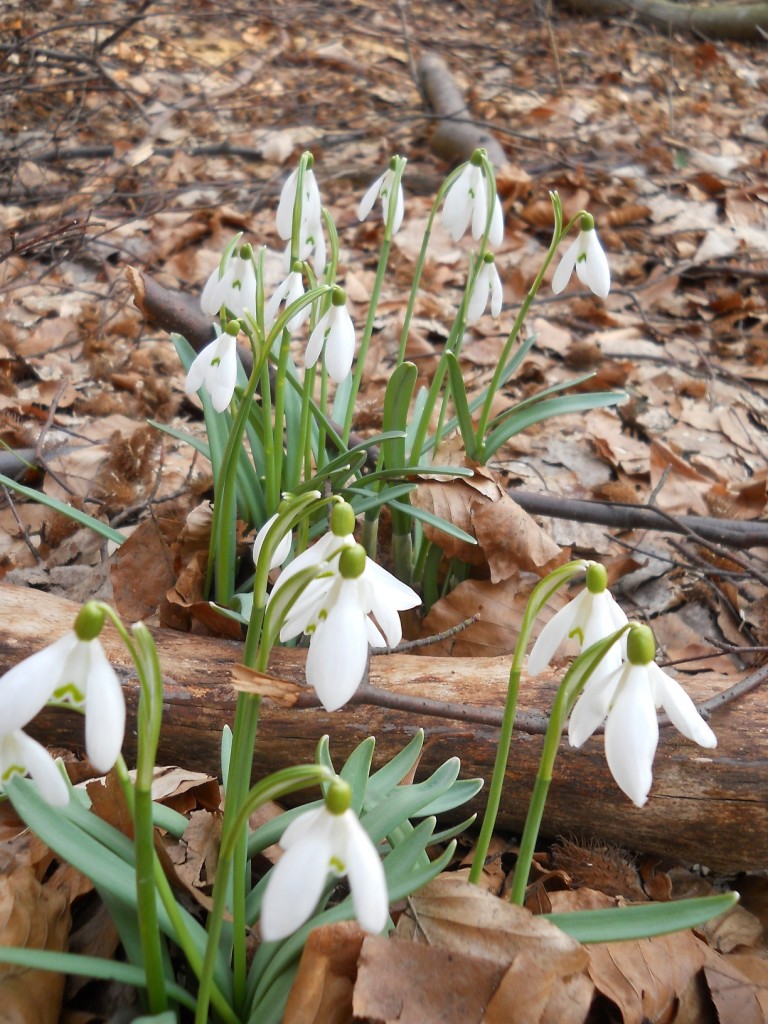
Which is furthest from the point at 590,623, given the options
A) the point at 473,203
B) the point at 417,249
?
the point at 417,249

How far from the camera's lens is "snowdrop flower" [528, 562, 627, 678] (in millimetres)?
934

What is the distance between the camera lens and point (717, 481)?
2615 millimetres

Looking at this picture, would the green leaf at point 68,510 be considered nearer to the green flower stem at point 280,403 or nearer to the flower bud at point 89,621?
the green flower stem at point 280,403

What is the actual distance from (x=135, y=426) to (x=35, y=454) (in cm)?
45

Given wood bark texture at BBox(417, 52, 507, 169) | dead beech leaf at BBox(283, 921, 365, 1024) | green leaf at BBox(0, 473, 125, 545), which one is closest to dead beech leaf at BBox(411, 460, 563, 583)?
green leaf at BBox(0, 473, 125, 545)

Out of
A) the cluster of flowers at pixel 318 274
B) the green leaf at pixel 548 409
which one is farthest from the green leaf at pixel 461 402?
the cluster of flowers at pixel 318 274

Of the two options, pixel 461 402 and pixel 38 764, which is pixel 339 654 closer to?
pixel 38 764

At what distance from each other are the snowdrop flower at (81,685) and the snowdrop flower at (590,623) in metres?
0.44

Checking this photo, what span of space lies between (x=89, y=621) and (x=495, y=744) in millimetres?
921

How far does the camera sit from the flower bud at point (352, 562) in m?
0.83

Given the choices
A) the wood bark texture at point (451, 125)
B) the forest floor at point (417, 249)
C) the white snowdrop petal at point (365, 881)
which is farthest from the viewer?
the wood bark texture at point (451, 125)

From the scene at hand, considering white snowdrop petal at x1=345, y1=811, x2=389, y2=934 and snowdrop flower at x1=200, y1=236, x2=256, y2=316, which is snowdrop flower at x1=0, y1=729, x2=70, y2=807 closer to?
white snowdrop petal at x1=345, y1=811, x2=389, y2=934

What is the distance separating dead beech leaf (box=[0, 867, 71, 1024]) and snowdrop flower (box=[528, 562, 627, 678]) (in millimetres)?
688

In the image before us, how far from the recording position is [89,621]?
74 cm
